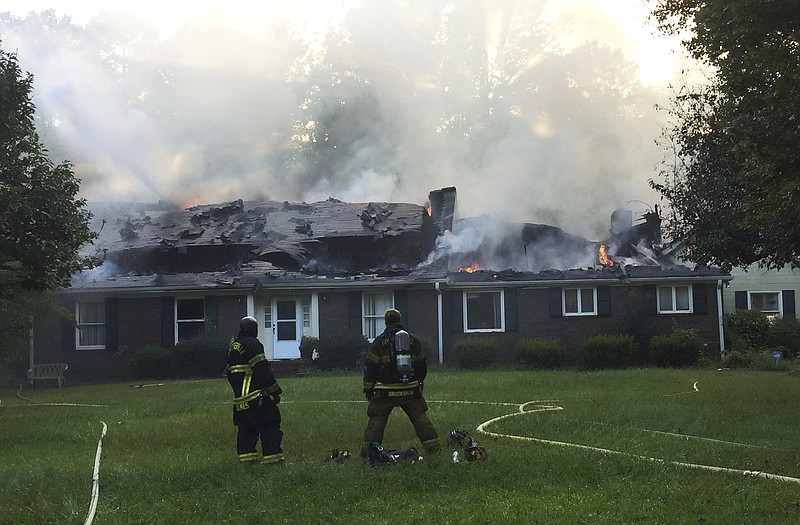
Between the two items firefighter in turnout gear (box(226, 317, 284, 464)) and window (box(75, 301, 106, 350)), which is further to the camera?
window (box(75, 301, 106, 350))

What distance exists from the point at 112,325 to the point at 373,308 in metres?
7.41

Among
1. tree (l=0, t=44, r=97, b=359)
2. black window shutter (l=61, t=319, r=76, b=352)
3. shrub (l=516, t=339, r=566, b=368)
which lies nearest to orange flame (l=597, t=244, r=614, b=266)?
shrub (l=516, t=339, r=566, b=368)

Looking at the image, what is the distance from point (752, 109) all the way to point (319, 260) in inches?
761

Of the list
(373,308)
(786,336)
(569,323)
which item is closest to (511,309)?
(569,323)

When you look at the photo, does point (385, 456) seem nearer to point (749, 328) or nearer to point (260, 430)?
point (260, 430)

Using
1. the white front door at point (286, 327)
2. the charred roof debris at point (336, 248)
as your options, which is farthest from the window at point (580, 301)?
the white front door at point (286, 327)

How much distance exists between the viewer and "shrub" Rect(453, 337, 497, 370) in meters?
23.1

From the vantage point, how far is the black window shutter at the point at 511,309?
2455 cm

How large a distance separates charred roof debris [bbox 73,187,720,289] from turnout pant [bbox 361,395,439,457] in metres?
14.9

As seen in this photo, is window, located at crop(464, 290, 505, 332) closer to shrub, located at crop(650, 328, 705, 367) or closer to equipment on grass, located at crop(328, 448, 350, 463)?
shrub, located at crop(650, 328, 705, 367)

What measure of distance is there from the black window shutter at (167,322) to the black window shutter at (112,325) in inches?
50.9

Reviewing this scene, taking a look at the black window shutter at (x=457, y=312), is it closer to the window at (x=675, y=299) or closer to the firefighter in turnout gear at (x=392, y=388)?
the window at (x=675, y=299)

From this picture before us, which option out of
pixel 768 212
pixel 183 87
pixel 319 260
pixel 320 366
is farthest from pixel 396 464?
pixel 183 87

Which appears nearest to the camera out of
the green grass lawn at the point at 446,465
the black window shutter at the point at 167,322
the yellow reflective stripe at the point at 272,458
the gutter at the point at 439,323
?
the green grass lawn at the point at 446,465
